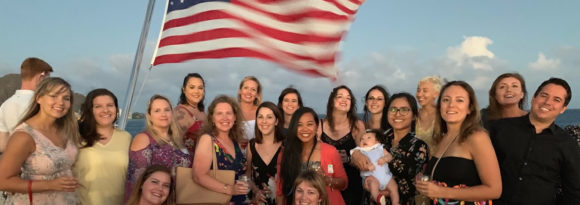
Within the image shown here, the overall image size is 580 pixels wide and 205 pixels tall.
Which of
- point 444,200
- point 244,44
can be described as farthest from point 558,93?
point 244,44

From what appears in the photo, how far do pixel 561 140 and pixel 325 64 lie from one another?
12.6ft

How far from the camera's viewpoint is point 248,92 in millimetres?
7328

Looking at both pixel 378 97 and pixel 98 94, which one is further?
pixel 378 97

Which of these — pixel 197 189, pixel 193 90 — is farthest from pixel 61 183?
pixel 193 90

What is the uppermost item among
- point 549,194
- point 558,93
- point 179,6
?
point 179,6

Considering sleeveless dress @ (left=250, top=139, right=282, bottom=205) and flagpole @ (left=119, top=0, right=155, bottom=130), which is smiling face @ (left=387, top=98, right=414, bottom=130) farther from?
flagpole @ (left=119, top=0, right=155, bottom=130)

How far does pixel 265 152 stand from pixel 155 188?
1.60 m

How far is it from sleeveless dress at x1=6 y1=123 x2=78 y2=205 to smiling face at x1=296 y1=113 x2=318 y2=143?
7.90ft

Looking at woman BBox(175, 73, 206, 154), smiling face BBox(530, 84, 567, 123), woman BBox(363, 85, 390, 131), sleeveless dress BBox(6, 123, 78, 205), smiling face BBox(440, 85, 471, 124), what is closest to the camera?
smiling face BBox(440, 85, 471, 124)

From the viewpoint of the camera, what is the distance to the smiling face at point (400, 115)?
5375 millimetres

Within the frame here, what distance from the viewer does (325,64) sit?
758cm

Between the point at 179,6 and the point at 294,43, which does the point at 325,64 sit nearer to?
the point at 294,43

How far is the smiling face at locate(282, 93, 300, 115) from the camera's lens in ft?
22.8

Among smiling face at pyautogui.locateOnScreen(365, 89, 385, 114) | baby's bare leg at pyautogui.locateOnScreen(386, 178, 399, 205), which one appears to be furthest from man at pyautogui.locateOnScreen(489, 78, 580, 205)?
smiling face at pyautogui.locateOnScreen(365, 89, 385, 114)
